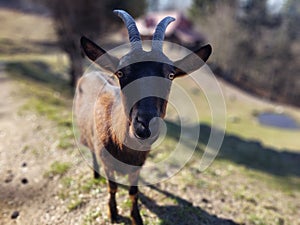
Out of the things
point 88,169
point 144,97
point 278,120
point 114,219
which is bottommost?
point 278,120

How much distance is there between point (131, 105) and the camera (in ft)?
12.5

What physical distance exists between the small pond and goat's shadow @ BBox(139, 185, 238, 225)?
21.2 metres

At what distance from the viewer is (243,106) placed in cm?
3053

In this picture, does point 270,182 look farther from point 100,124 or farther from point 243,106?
point 243,106

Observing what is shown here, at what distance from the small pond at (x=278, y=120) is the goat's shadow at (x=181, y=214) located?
21211mm

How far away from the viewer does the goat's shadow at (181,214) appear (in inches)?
224

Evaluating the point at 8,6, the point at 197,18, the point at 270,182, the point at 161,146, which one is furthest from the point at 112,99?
the point at 8,6

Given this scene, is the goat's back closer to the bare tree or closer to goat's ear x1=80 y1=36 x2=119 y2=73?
goat's ear x1=80 y1=36 x2=119 y2=73

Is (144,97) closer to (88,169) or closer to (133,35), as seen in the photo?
(133,35)


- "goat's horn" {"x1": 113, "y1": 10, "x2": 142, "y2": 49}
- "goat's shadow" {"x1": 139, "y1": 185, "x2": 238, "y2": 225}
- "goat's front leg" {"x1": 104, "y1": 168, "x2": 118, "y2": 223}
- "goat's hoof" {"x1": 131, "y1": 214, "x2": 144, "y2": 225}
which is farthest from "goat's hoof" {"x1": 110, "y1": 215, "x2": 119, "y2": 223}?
"goat's horn" {"x1": 113, "y1": 10, "x2": 142, "y2": 49}

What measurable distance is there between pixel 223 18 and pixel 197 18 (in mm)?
7496

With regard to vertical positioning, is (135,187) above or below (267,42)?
above

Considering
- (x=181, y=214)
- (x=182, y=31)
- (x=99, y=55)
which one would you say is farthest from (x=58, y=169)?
(x=182, y=31)

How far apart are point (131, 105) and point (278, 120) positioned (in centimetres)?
2788
